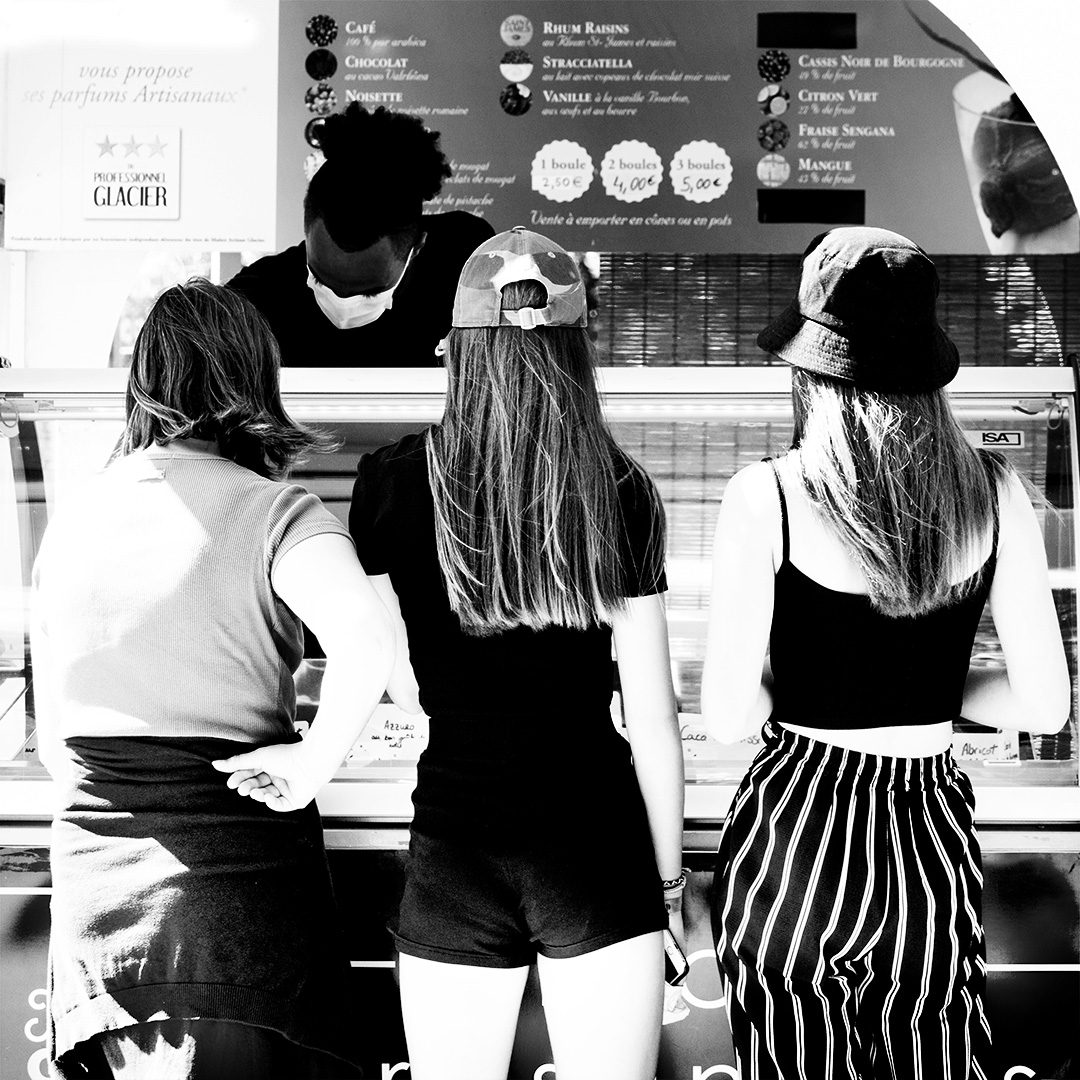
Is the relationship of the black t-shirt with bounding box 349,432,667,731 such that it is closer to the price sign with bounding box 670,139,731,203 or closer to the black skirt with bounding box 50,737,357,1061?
the black skirt with bounding box 50,737,357,1061

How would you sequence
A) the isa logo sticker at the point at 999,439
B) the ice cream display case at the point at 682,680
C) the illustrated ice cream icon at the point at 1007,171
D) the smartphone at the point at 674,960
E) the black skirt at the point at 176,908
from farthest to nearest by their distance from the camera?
the illustrated ice cream icon at the point at 1007,171
the isa logo sticker at the point at 999,439
the ice cream display case at the point at 682,680
the smartphone at the point at 674,960
the black skirt at the point at 176,908

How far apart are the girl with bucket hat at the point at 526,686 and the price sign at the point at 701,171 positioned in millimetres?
1375

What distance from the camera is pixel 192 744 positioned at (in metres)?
1.66

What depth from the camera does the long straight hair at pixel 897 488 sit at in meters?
1.62

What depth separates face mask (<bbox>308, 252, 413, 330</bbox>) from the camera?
305 cm

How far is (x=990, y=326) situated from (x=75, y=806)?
2.79 meters

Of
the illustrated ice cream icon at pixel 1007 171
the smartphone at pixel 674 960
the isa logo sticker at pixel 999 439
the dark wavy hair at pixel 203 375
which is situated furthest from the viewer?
the illustrated ice cream icon at pixel 1007 171

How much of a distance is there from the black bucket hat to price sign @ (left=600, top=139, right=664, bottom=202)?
1353 mm

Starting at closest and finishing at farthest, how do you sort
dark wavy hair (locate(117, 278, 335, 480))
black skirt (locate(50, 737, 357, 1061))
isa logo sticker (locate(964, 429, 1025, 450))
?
black skirt (locate(50, 737, 357, 1061)) < dark wavy hair (locate(117, 278, 335, 480)) < isa logo sticker (locate(964, 429, 1025, 450))

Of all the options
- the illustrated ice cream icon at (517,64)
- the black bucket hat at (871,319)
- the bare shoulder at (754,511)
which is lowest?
the bare shoulder at (754,511)

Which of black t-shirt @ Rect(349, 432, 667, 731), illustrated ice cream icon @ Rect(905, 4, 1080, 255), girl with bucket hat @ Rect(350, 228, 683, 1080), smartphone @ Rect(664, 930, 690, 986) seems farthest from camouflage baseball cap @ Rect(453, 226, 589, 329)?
illustrated ice cream icon @ Rect(905, 4, 1080, 255)

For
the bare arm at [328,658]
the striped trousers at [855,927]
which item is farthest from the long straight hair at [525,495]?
the striped trousers at [855,927]

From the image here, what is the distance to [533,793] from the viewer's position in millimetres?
1683

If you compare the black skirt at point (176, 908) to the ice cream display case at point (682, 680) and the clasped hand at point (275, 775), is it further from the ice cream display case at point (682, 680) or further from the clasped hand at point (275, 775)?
the ice cream display case at point (682, 680)
